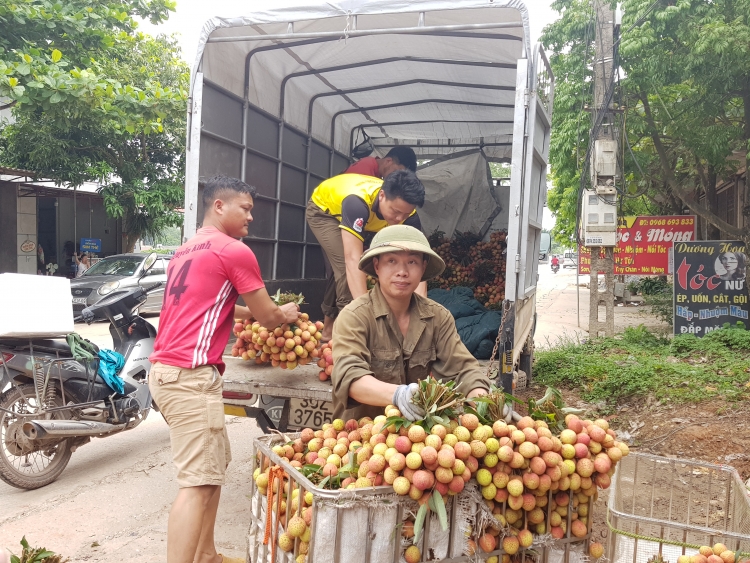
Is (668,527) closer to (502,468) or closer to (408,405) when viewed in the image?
(502,468)

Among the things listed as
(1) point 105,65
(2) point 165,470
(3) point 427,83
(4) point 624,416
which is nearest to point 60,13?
(1) point 105,65

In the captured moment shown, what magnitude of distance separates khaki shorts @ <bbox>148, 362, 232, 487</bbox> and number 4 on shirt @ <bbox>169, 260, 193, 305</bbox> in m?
0.34

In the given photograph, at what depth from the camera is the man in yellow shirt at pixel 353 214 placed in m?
4.15

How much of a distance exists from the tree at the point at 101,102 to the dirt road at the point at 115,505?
5503 millimetres

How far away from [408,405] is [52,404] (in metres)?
3.58

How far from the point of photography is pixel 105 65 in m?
13.6

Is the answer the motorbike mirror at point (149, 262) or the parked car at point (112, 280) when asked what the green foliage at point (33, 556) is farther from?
the parked car at point (112, 280)

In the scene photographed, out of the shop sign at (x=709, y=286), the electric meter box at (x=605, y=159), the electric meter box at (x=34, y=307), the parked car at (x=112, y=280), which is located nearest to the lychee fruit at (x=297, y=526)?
the electric meter box at (x=34, y=307)

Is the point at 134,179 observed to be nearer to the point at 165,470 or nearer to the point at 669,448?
the point at 165,470

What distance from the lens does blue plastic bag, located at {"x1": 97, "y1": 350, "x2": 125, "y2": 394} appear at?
489 cm

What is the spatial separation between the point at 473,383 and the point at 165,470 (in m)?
3.37

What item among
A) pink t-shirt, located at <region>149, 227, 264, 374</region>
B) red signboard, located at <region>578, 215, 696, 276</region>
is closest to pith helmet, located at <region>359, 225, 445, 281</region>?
pink t-shirt, located at <region>149, 227, 264, 374</region>

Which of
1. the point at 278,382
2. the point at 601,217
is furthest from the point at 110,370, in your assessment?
the point at 601,217

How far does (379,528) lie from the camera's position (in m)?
1.89
